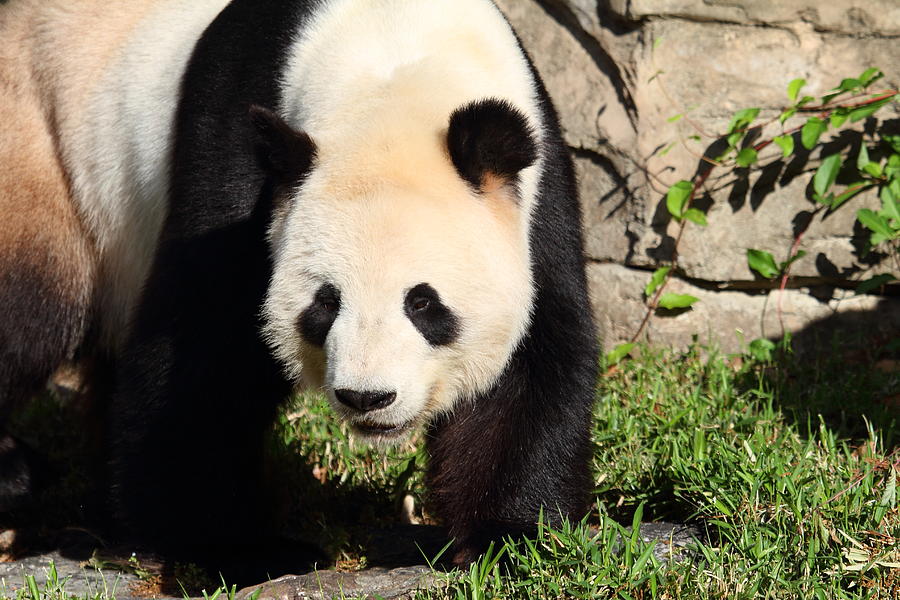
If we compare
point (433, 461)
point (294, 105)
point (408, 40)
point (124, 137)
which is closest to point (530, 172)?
point (408, 40)

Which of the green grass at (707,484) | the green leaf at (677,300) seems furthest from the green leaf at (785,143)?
the green grass at (707,484)

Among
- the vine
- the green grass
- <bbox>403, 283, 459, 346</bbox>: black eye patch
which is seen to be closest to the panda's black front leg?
the green grass

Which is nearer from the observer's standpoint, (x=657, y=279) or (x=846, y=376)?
(x=846, y=376)

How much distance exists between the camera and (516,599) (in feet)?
9.72

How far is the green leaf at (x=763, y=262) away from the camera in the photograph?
5.20m

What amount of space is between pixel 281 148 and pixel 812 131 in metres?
2.84

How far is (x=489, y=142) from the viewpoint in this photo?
3.04 meters

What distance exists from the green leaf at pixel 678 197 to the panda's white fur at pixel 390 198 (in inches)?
67.4

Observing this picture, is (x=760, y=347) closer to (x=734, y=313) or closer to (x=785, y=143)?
(x=734, y=313)

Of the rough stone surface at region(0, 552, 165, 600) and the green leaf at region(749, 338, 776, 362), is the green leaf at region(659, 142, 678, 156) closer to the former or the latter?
the green leaf at region(749, 338, 776, 362)

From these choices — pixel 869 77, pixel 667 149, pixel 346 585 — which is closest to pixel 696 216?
pixel 667 149

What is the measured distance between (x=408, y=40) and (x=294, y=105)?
0.41 meters

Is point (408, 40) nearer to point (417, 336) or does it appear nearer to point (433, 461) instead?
point (417, 336)

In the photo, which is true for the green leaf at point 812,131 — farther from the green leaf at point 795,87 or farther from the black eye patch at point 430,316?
the black eye patch at point 430,316
